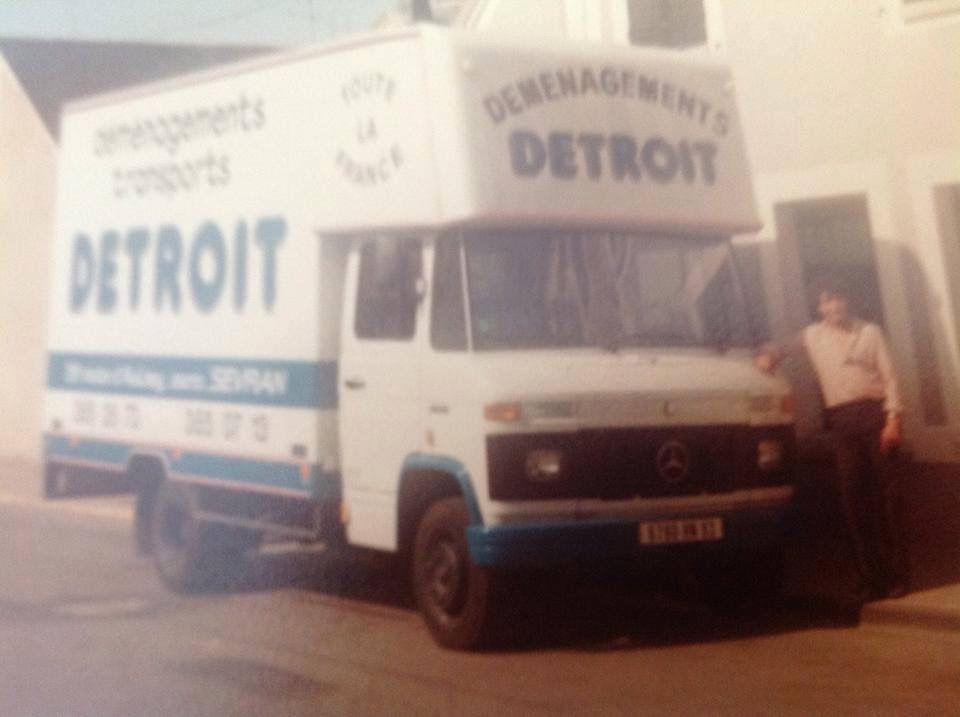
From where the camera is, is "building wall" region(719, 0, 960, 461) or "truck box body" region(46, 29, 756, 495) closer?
"truck box body" region(46, 29, 756, 495)

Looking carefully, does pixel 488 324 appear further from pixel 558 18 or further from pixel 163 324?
pixel 558 18

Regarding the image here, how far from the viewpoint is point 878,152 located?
43.4 feet

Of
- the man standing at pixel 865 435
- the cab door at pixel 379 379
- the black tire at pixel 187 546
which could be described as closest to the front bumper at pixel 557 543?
the cab door at pixel 379 379

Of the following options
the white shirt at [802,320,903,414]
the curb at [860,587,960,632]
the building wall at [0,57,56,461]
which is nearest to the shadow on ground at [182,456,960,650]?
the curb at [860,587,960,632]

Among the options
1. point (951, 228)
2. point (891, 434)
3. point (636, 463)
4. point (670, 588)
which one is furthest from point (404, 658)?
point (951, 228)

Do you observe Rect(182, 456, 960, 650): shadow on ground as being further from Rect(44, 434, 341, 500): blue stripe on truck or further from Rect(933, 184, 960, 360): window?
Rect(933, 184, 960, 360): window

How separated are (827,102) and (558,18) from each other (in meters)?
3.39

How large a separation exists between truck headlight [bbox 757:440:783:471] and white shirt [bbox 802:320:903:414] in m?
0.98

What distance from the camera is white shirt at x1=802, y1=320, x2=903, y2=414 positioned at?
9586mm

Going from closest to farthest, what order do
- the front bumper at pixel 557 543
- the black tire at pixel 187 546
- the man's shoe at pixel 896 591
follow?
the front bumper at pixel 557 543, the man's shoe at pixel 896 591, the black tire at pixel 187 546

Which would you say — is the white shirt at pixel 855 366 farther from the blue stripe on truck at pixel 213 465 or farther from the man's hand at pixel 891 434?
the blue stripe on truck at pixel 213 465

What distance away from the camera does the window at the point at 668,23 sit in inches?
579

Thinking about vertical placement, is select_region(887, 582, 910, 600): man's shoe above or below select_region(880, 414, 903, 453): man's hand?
below

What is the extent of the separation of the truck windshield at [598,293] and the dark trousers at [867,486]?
98 centimetres
